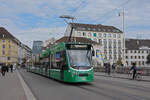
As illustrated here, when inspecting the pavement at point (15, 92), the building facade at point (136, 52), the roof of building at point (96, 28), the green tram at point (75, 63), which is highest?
the roof of building at point (96, 28)

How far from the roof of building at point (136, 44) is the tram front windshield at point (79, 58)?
10534cm

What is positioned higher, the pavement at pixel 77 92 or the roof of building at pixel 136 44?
the roof of building at pixel 136 44

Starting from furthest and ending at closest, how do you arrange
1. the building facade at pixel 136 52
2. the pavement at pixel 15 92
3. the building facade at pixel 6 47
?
the building facade at pixel 136 52 < the building facade at pixel 6 47 < the pavement at pixel 15 92

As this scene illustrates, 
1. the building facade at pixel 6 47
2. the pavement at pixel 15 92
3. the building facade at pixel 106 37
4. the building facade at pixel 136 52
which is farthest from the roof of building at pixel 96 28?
the pavement at pixel 15 92

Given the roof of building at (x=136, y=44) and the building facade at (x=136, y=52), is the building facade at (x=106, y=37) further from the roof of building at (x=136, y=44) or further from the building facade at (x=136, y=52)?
the roof of building at (x=136, y=44)

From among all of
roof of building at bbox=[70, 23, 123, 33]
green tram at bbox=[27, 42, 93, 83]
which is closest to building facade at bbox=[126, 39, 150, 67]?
roof of building at bbox=[70, 23, 123, 33]

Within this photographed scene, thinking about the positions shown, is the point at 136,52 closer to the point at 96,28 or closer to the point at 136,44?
the point at 136,44

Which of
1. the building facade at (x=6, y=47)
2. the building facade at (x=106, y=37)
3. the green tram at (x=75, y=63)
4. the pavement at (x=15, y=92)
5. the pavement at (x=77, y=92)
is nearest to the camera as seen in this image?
the pavement at (x=77, y=92)

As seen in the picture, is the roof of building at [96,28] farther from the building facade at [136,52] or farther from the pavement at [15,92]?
the pavement at [15,92]

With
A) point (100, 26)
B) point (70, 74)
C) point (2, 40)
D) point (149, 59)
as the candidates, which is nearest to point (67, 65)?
point (70, 74)

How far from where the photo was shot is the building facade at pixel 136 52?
117319mm

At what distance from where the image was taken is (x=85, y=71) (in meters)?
15.4

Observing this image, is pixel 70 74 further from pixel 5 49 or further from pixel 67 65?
pixel 5 49

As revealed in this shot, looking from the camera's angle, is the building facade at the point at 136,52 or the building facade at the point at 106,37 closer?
the building facade at the point at 106,37
